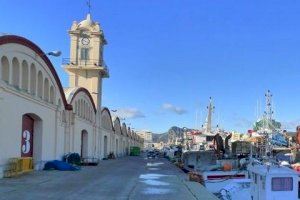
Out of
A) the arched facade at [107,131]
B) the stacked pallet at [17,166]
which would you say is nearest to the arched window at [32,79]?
the stacked pallet at [17,166]

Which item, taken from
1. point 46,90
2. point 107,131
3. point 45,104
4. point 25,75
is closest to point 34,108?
point 25,75

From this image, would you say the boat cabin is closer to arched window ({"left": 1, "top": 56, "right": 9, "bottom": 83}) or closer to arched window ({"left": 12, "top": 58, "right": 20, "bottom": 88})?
arched window ({"left": 1, "top": 56, "right": 9, "bottom": 83})

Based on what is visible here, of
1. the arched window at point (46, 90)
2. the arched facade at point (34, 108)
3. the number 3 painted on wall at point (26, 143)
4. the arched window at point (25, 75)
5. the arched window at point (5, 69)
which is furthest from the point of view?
the arched window at point (46, 90)

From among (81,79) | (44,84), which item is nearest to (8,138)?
(44,84)

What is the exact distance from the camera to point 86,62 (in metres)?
75.8

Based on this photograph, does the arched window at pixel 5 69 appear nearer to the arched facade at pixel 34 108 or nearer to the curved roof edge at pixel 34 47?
the arched facade at pixel 34 108

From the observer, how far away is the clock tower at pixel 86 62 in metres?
75.2

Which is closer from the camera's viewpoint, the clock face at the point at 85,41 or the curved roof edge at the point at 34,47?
the curved roof edge at the point at 34,47

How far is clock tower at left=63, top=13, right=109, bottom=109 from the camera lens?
7525 centimetres

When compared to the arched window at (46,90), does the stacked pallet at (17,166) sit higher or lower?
lower

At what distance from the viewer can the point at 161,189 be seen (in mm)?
24438

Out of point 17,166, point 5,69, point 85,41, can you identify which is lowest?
point 17,166

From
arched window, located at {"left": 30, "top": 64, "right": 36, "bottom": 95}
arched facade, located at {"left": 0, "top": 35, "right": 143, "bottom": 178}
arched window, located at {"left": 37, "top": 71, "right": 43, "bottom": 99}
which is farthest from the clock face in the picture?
Result: arched window, located at {"left": 30, "top": 64, "right": 36, "bottom": 95}

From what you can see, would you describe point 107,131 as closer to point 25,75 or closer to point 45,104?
point 45,104
